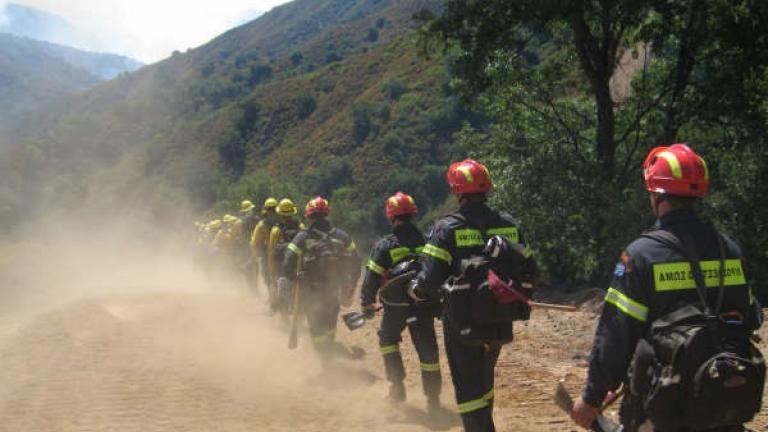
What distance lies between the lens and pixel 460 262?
514 centimetres

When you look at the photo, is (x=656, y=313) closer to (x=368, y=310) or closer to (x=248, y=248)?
(x=368, y=310)

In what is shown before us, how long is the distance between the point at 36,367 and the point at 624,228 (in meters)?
10.6

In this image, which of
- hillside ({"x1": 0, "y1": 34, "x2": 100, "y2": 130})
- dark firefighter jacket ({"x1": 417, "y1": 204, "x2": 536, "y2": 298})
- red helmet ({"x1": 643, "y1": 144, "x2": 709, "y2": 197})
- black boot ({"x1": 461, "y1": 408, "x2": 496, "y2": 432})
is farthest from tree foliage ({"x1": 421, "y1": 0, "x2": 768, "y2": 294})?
hillside ({"x1": 0, "y1": 34, "x2": 100, "y2": 130})

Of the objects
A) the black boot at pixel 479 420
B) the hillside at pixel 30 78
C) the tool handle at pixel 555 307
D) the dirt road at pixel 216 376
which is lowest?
the dirt road at pixel 216 376

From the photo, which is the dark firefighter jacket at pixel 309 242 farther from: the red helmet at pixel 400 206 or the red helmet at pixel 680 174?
the red helmet at pixel 680 174

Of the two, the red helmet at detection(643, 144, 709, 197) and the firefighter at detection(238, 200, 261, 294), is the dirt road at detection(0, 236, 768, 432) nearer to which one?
the firefighter at detection(238, 200, 261, 294)

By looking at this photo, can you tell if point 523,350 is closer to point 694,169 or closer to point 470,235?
point 470,235

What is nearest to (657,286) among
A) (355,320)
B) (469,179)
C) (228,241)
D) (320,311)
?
(469,179)

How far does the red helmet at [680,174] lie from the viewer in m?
3.46

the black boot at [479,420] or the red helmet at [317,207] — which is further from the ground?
the red helmet at [317,207]

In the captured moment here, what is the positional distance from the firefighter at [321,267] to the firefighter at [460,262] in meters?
3.92

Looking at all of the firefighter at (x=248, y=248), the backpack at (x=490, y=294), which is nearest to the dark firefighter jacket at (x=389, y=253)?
the backpack at (x=490, y=294)

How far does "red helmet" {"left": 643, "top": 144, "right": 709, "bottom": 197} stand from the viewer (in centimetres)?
346

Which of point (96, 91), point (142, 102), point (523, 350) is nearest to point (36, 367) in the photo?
point (523, 350)
